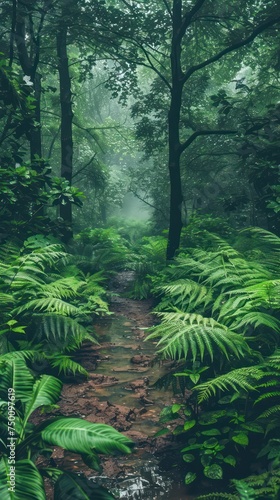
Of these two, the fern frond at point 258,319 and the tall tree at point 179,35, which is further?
the tall tree at point 179,35

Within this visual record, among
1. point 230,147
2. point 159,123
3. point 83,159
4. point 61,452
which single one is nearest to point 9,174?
point 61,452

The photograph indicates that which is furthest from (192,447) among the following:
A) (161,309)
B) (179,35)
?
(179,35)

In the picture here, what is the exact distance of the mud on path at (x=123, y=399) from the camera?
3.16 m

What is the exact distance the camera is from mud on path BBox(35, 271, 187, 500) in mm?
3156

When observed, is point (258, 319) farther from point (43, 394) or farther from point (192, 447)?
point (43, 394)

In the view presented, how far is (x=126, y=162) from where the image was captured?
4472cm

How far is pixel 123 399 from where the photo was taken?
4.25m

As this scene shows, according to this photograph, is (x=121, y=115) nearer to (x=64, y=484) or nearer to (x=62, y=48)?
(x=62, y=48)

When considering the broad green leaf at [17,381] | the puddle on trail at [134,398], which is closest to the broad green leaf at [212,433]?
the puddle on trail at [134,398]

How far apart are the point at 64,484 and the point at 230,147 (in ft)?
39.5

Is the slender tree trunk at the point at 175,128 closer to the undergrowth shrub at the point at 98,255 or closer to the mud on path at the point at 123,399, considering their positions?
the undergrowth shrub at the point at 98,255

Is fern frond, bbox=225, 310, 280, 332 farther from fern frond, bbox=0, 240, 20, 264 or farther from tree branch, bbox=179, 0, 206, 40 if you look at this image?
tree branch, bbox=179, 0, 206, 40

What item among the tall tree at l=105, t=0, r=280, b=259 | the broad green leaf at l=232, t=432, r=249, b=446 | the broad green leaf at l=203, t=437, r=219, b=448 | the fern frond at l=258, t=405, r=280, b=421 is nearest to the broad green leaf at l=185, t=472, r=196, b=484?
the broad green leaf at l=203, t=437, r=219, b=448

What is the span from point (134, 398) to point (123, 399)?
11cm
